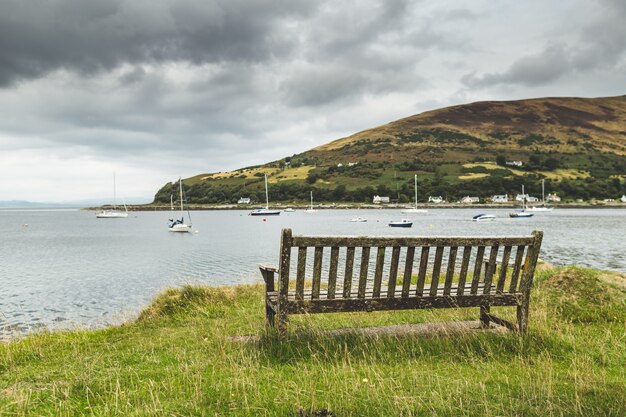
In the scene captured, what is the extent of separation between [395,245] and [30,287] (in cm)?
2820

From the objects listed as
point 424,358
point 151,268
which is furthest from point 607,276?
point 151,268

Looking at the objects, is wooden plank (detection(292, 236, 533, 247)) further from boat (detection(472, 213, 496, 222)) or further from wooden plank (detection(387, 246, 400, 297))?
boat (detection(472, 213, 496, 222))

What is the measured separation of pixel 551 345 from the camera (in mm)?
6574

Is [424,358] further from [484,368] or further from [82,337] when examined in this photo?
[82,337]

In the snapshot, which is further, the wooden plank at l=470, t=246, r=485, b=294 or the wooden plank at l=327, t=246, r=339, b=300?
the wooden plank at l=470, t=246, r=485, b=294

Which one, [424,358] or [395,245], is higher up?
[395,245]

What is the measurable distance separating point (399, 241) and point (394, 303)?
902 mm

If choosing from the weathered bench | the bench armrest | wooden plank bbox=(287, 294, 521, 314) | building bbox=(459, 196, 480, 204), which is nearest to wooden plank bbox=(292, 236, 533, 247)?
the weathered bench

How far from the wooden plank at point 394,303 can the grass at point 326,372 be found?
1.49 feet

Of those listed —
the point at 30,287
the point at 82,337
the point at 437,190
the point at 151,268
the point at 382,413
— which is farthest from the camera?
the point at 437,190

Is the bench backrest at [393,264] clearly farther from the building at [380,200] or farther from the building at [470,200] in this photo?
the building at [470,200]

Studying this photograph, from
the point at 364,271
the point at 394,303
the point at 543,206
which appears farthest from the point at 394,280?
the point at 543,206

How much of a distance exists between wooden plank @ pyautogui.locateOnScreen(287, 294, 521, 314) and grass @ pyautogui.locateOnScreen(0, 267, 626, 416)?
45cm

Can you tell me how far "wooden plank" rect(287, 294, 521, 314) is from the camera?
631 centimetres
